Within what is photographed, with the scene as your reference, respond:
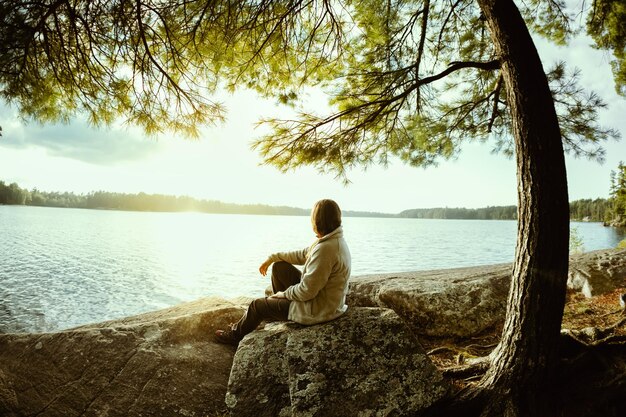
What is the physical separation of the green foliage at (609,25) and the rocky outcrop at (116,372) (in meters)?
6.16

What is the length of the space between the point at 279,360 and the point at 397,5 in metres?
4.25

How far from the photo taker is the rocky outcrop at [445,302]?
13.9 ft

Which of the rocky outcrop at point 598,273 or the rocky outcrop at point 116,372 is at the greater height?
the rocky outcrop at point 598,273

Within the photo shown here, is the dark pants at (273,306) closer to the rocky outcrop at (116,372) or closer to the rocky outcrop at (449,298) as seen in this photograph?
the rocky outcrop at (116,372)

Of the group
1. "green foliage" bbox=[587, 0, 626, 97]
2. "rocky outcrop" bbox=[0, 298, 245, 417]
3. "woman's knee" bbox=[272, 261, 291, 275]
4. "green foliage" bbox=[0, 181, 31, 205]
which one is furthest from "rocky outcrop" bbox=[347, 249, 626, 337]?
"green foliage" bbox=[0, 181, 31, 205]

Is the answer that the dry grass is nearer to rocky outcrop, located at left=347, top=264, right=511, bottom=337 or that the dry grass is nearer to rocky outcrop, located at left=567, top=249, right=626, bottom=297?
rocky outcrop, located at left=347, top=264, right=511, bottom=337

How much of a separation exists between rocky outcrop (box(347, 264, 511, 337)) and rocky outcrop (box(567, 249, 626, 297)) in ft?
5.81

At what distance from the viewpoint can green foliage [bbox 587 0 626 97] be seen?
397 cm

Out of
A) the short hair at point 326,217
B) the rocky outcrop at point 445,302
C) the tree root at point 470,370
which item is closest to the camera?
the tree root at point 470,370

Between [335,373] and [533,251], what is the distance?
5.88ft

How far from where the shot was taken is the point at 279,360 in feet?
9.19

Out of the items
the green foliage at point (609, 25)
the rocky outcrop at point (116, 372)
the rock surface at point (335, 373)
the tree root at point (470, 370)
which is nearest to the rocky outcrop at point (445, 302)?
the tree root at point (470, 370)

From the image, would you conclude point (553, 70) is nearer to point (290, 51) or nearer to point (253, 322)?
point (290, 51)

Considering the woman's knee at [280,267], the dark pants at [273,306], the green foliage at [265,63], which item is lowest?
the dark pants at [273,306]
